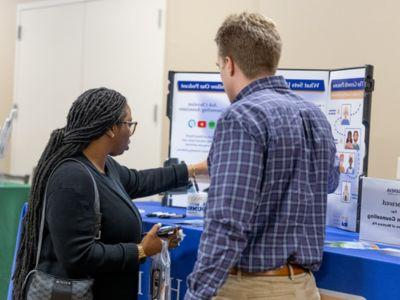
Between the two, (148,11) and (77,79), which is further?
(77,79)

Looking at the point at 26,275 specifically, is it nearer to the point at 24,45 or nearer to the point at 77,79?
the point at 77,79

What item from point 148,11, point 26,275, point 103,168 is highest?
point 148,11

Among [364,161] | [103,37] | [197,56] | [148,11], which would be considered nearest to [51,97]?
[103,37]

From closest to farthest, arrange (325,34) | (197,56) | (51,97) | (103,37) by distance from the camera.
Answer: (325,34) < (197,56) < (103,37) < (51,97)

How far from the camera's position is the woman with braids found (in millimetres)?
1686

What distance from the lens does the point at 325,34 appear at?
332 centimetres

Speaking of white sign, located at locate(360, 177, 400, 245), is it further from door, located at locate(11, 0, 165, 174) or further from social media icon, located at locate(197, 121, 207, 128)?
door, located at locate(11, 0, 165, 174)

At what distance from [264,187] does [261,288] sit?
0.25 metres

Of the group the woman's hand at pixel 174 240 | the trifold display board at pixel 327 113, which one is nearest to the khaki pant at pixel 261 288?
the woman's hand at pixel 174 240

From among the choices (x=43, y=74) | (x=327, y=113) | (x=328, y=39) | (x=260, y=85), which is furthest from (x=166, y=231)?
(x=43, y=74)

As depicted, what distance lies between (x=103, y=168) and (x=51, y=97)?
307cm

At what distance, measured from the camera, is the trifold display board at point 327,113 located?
2164 mm

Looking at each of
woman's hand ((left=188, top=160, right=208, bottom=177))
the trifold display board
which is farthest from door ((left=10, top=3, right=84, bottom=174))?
woman's hand ((left=188, top=160, right=208, bottom=177))

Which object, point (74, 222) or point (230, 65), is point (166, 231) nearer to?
point (74, 222)
